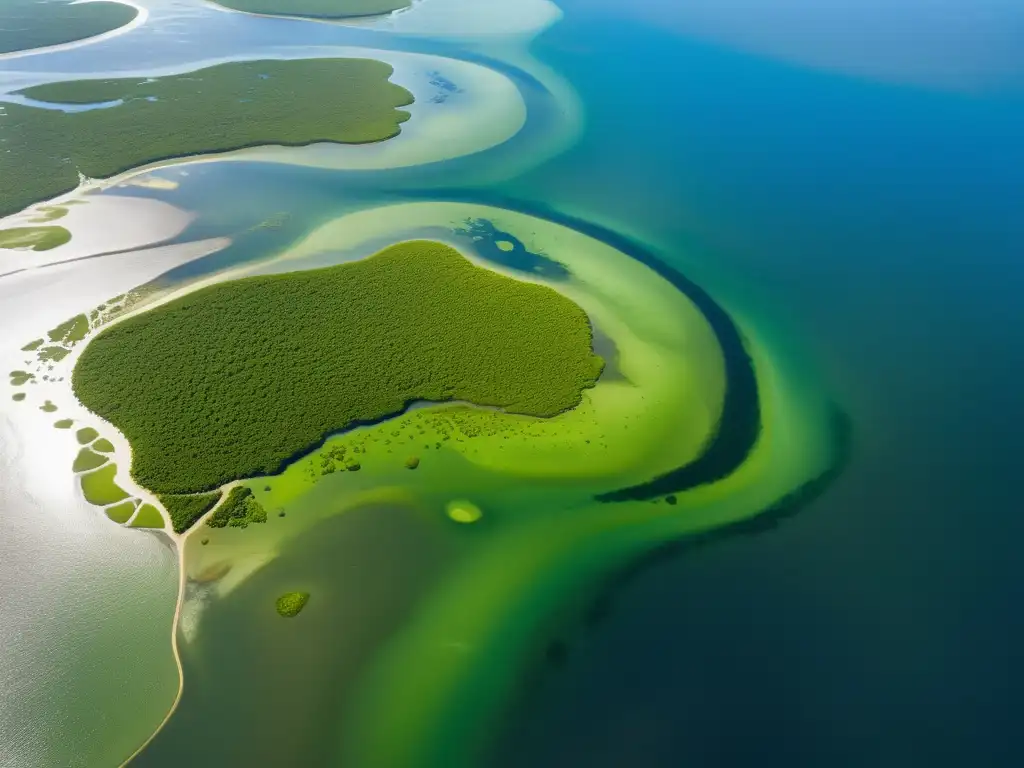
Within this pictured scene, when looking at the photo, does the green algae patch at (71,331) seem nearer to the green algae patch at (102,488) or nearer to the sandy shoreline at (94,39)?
the green algae patch at (102,488)

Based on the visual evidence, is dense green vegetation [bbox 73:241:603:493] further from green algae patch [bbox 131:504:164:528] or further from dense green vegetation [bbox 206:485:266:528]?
dense green vegetation [bbox 206:485:266:528]

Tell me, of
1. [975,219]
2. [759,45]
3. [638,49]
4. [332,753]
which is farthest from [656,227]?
[759,45]

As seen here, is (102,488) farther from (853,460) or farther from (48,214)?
(853,460)

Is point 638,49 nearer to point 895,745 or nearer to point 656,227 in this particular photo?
point 656,227

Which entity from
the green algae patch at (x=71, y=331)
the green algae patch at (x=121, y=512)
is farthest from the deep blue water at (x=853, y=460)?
the green algae patch at (x=71, y=331)

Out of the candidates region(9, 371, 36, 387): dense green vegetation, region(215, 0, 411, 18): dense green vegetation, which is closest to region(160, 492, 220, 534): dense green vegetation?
region(9, 371, 36, 387): dense green vegetation
